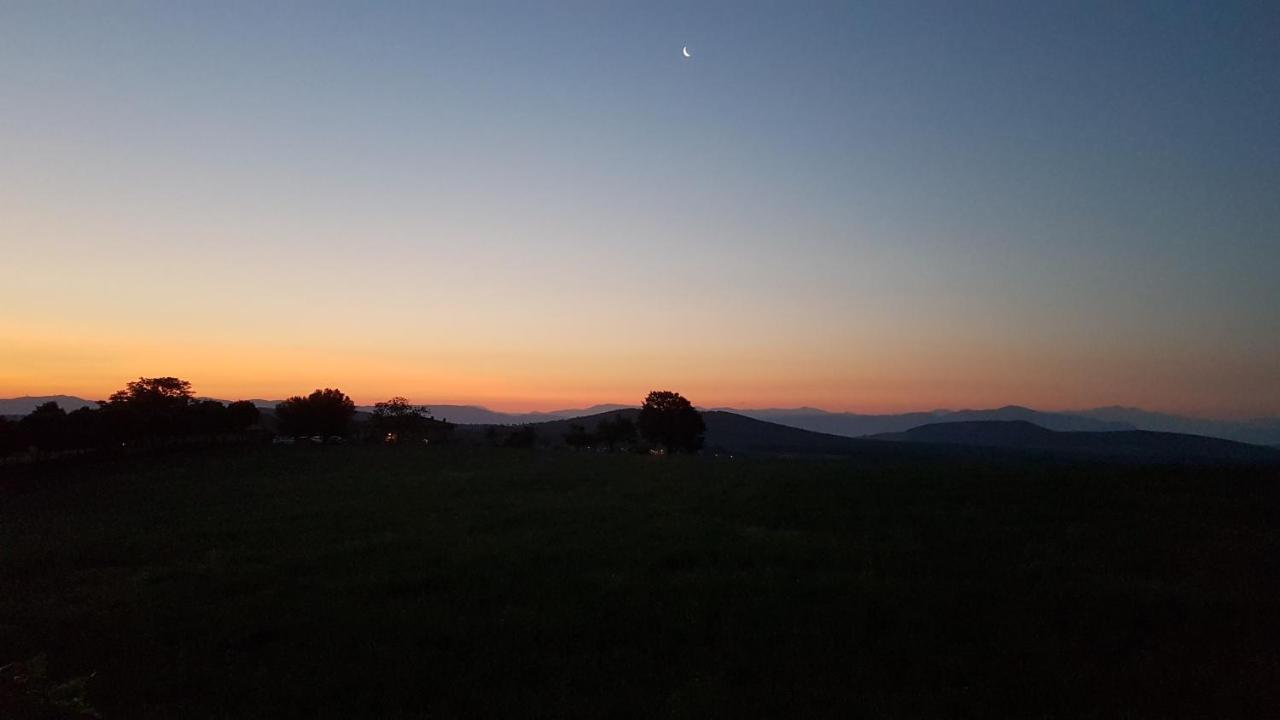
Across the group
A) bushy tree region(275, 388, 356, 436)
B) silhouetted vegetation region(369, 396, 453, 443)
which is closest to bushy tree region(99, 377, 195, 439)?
bushy tree region(275, 388, 356, 436)

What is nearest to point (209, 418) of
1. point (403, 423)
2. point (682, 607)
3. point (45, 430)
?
point (45, 430)

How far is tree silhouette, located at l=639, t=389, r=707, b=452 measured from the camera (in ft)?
327

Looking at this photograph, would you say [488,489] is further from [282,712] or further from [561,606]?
[282,712]

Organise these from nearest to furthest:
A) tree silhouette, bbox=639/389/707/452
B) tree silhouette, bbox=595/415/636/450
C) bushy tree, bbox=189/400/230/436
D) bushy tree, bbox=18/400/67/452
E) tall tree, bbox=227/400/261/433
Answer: bushy tree, bbox=18/400/67/452 → bushy tree, bbox=189/400/230/436 → tall tree, bbox=227/400/261/433 → tree silhouette, bbox=639/389/707/452 → tree silhouette, bbox=595/415/636/450

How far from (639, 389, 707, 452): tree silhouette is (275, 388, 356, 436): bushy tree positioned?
41.4m

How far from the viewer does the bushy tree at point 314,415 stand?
319 feet

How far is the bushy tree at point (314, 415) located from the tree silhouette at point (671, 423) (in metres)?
41.4

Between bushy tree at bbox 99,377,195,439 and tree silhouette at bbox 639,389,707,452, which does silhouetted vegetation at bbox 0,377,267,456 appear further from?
tree silhouette at bbox 639,389,707,452

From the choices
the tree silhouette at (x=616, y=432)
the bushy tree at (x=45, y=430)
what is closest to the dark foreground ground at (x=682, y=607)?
the bushy tree at (x=45, y=430)

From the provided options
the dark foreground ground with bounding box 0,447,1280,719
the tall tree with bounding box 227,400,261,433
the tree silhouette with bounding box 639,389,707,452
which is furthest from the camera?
the tree silhouette with bounding box 639,389,707,452

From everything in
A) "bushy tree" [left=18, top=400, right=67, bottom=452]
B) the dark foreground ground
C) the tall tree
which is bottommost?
the dark foreground ground

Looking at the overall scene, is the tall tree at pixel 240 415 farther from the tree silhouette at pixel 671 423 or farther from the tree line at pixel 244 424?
the tree silhouette at pixel 671 423

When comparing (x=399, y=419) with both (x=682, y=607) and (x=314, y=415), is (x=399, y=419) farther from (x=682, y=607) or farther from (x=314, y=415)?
(x=682, y=607)

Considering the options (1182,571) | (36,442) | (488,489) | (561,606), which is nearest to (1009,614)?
(1182,571)
